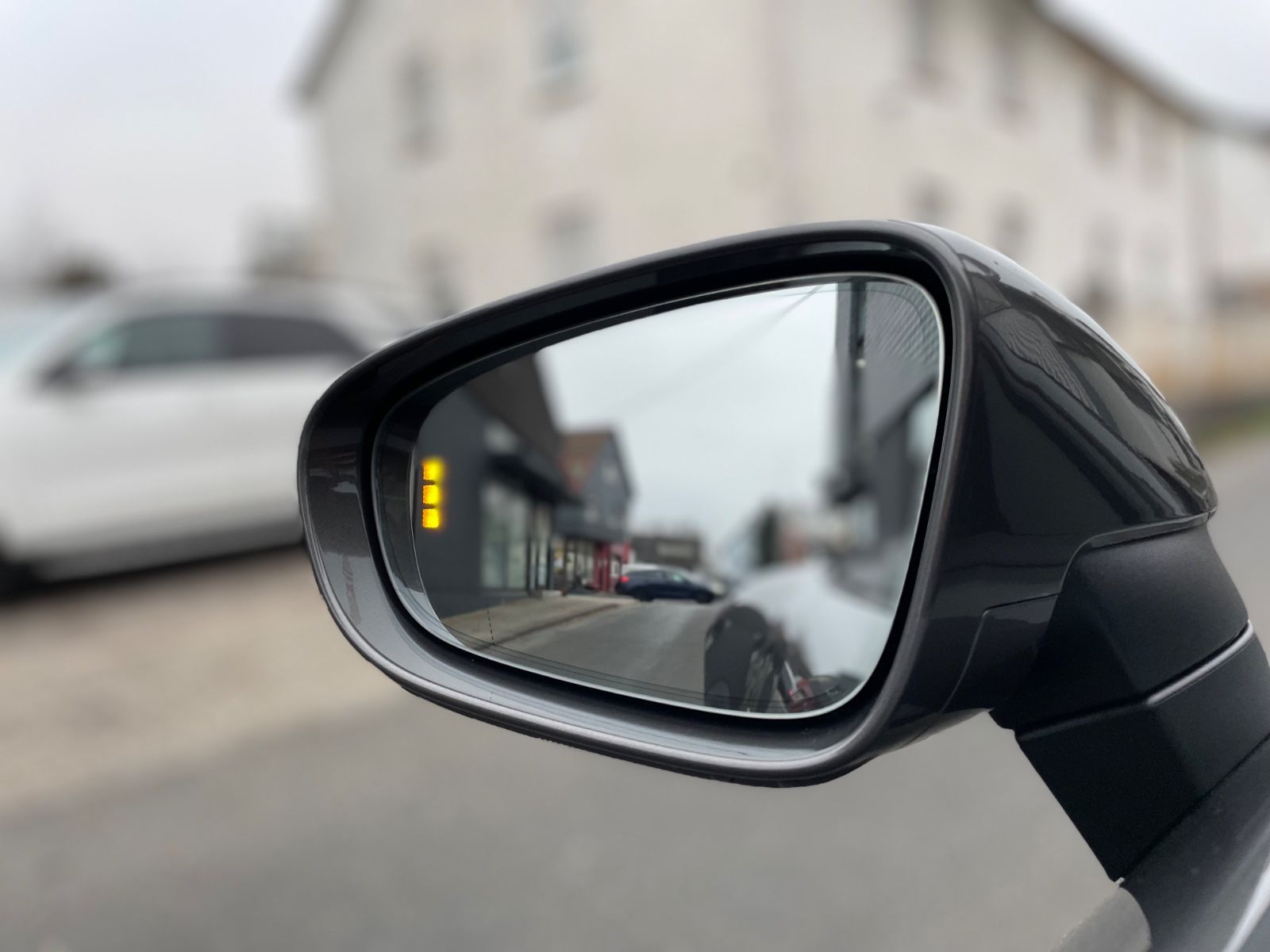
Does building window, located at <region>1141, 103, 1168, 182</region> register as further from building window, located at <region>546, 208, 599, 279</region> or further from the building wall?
building window, located at <region>546, 208, 599, 279</region>

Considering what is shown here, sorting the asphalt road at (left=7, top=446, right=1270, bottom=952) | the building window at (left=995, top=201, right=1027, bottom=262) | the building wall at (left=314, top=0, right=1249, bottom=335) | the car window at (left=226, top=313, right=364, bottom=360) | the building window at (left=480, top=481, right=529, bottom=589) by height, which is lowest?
the asphalt road at (left=7, top=446, right=1270, bottom=952)

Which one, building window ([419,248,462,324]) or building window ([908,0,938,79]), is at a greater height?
building window ([908,0,938,79])

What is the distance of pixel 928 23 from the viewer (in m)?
13.2

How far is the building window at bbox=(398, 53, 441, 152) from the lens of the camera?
15039 millimetres

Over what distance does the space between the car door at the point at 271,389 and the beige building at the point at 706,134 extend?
14.3ft

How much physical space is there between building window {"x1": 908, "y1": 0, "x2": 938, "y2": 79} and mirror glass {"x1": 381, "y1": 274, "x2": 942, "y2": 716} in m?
11.5

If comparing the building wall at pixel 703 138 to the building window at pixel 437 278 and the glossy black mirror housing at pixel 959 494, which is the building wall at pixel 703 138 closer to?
the building window at pixel 437 278

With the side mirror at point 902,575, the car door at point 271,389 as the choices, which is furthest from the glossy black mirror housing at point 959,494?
the car door at point 271,389

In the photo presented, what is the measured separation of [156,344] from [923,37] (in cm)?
1061

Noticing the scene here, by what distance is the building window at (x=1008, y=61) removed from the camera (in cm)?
1475

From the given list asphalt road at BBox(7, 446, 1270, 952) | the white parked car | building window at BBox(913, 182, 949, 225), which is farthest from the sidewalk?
building window at BBox(913, 182, 949, 225)

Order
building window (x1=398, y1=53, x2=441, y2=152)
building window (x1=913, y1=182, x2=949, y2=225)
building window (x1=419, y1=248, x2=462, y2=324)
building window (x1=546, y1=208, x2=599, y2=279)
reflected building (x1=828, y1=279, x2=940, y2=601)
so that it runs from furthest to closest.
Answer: building window (x1=419, y1=248, x2=462, y2=324) < building window (x1=398, y1=53, x2=441, y2=152) < building window (x1=546, y1=208, x2=599, y2=279) < building window (x1=913, y1=182, x2=949, y2=225) < reflected building (x1=828, y1=279, x2=940, y2=601)

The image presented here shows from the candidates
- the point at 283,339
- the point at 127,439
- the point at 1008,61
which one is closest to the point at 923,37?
the point at 1008,61

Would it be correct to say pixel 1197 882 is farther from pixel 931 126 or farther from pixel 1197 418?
pixel 1197 418
